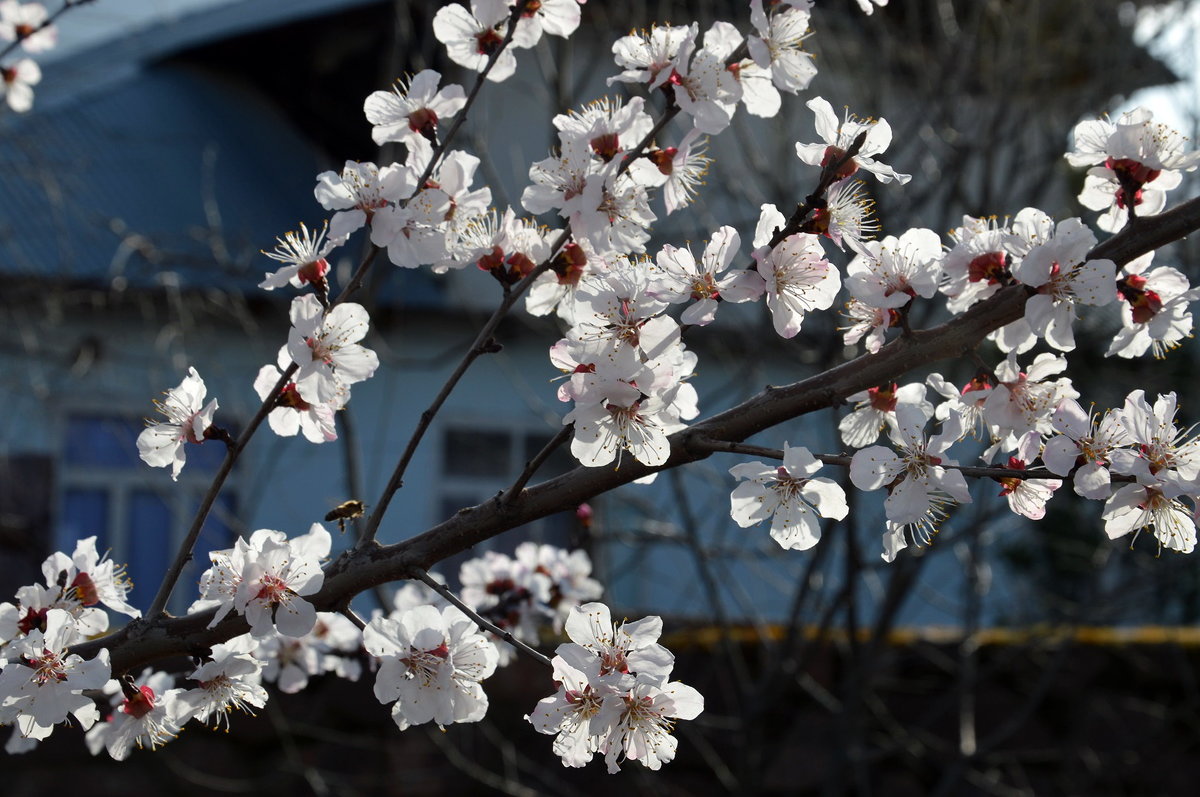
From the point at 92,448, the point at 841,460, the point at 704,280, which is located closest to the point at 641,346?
the point at 704,280

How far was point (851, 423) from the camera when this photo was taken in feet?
4.63

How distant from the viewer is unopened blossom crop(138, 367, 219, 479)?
140 centimetres

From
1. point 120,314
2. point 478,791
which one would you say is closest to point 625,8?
point 478,791

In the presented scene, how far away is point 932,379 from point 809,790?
273 cm

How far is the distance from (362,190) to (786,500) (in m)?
0.59

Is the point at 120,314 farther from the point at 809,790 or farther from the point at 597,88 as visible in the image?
the point at 809,790

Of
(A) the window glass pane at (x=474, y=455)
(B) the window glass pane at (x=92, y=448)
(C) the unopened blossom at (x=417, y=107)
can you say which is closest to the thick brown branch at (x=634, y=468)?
(C) the unopened blossom at (x=417, y=107)

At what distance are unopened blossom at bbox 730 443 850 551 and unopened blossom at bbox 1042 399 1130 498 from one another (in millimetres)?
221

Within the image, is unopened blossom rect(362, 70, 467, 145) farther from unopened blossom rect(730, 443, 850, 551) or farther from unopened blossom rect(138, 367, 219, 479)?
unopened blossom rect(730, 443, 850, 551)

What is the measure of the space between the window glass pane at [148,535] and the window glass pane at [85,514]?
15 cm

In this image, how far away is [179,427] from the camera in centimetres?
142

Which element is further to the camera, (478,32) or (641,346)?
(478,32)

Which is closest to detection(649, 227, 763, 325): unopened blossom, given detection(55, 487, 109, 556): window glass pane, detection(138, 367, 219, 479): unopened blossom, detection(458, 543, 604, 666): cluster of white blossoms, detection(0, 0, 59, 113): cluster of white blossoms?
detection(138, 367, 219, 479): unopened blossom

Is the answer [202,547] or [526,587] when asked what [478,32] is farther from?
[202,547]
